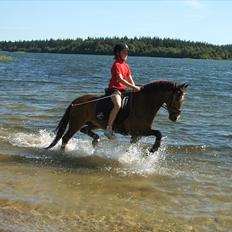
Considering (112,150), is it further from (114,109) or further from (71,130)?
(114,109)

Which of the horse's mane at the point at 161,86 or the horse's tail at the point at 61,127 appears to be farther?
the horse's tail at the point at 61,127

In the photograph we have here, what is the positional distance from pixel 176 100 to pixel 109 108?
1.63 metres

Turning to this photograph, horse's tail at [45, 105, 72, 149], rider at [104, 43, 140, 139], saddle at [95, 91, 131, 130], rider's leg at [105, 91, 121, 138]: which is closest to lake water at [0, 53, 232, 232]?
horse's tail at [45, 105, 72, 149]

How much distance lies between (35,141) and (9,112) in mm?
5576

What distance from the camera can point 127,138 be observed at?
50.4 feet

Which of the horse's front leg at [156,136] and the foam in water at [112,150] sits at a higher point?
the horse's front leg at [156,136]

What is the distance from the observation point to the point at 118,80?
11.8m

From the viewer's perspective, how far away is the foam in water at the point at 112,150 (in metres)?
11.5

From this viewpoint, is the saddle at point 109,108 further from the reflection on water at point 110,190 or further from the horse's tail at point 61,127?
the horse's tail at point 61,127

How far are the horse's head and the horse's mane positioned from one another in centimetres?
12

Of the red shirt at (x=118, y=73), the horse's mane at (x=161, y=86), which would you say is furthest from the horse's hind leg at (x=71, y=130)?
the horse's mane at (x=161, y=86)

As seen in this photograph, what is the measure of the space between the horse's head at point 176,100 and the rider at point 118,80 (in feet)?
2.62

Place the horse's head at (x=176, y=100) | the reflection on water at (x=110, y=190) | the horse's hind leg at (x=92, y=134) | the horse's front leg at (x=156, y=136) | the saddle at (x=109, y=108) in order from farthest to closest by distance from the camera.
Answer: the horse's hind leg at (x=92, y=134), the saddle at (x=109, y=108), the horse's front leg at (x=156, y=136), the horse's head at (x=176, y=100), the reflection on water at (x=110, y=190)

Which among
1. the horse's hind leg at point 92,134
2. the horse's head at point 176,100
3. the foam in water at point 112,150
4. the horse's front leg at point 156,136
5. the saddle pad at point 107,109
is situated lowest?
the foam in water at point 112,150
